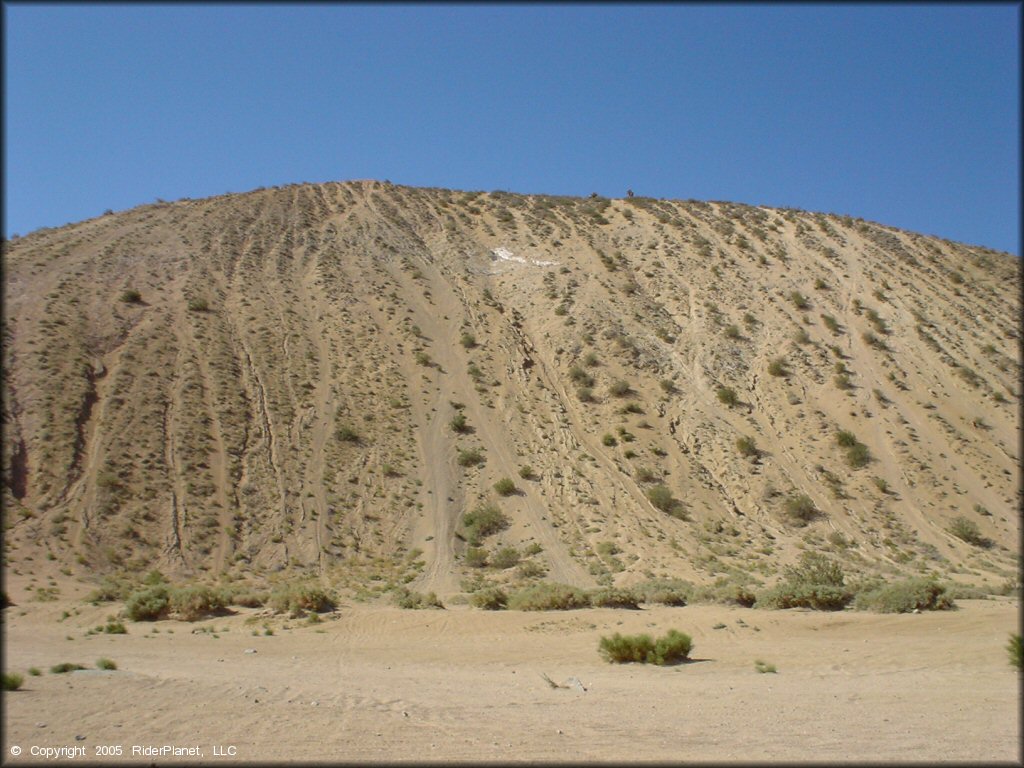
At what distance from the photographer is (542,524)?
27.7 metres

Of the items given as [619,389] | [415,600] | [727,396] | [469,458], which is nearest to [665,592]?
[415,600]

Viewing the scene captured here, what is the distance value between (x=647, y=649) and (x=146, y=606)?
12.8 m

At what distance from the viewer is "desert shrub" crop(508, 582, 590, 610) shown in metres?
19.1

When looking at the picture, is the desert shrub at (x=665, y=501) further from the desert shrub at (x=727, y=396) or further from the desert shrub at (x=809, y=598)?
the desert shrub at (x=809, y=598)

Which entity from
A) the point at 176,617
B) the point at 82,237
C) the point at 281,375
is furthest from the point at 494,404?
the point at 82,237

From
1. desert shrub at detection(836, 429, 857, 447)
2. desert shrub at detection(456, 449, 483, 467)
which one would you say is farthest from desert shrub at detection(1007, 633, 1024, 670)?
desert shrub at detection(456, 449, 483, 467)

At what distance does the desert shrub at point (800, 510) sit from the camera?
28.1m

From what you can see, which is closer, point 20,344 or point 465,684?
point 465,684

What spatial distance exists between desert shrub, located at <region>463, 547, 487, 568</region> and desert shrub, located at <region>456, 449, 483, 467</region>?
216 inches

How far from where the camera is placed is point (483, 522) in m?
27.4

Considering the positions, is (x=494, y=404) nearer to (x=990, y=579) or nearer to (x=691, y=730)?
(x=990, y=579)

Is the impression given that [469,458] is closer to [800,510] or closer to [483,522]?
[483,522]

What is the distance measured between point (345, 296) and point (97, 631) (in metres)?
25.9

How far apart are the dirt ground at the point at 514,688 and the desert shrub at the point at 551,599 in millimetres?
597
